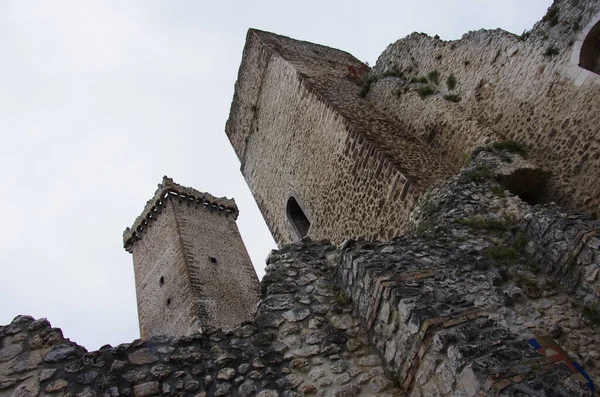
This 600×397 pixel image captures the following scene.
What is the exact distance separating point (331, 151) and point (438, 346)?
599cm

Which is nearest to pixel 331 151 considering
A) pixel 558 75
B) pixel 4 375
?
pixel 558 75

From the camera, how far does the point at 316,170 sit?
954 cm

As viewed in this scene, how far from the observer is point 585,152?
576 centimetres

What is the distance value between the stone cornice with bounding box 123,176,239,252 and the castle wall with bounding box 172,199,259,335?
22 cm

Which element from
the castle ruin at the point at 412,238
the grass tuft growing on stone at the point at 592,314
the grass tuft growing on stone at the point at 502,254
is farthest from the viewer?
the grass tuft growing on stone at the point at 502,254

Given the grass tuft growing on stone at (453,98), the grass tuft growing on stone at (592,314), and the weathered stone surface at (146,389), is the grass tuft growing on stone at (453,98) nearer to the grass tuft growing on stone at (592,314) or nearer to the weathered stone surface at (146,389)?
the grass tuft growing on stone at (592,314)

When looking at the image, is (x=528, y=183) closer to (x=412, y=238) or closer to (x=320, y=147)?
(x=412, y=238)

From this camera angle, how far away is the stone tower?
46.3 ft

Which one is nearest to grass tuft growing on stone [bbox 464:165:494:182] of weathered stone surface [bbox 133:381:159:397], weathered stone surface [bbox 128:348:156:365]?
weathered stone surface [bbox 128:348:156:365]

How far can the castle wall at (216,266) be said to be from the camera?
46.0ft

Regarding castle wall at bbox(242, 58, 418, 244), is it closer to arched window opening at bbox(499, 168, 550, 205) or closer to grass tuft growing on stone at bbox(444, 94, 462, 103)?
arched window opening at bbox(499, 168, 550, 205)

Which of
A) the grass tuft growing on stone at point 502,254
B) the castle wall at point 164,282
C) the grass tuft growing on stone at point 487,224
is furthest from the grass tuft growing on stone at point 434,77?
the castle wall at point 164,282

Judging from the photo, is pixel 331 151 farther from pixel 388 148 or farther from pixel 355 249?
pixel 355 249

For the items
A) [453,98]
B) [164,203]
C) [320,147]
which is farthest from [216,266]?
[453,98]
